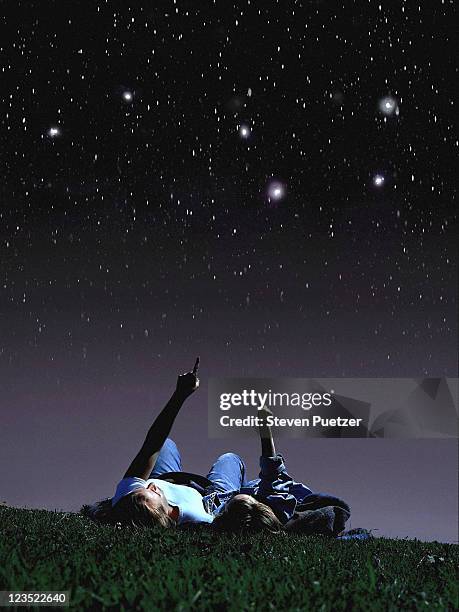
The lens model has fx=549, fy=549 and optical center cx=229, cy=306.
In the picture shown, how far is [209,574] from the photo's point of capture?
10.0ft

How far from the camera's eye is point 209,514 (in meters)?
7.14

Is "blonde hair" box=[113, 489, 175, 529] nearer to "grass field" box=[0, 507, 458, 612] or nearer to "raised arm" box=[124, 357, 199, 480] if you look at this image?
"raised arm" box=[124, 357, 199, 480]

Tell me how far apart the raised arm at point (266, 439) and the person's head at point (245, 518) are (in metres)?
0.80

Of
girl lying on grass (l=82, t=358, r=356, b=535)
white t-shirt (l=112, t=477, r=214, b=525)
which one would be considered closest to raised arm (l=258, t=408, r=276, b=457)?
girl lying on grass (l=82, t=358, r=356, b=535)

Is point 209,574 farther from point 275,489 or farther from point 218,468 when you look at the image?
point 218,468

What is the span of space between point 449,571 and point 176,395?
3.52 m

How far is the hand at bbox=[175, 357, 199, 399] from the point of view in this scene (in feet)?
21.8

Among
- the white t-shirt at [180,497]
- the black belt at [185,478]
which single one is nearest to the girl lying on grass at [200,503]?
the white t-shirt at [180,497]

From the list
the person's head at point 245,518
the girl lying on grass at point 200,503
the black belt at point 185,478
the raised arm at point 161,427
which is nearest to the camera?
the person's head at point 245,518

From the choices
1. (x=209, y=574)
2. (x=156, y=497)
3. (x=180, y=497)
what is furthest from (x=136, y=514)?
(x=209, y=574)

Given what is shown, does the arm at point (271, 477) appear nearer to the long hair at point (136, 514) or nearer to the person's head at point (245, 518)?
the person's head at point (245, 518)

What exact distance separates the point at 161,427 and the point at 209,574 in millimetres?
3591

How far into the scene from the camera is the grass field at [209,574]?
2.49 m

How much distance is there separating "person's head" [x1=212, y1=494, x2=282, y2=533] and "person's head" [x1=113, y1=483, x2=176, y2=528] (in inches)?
24.4
